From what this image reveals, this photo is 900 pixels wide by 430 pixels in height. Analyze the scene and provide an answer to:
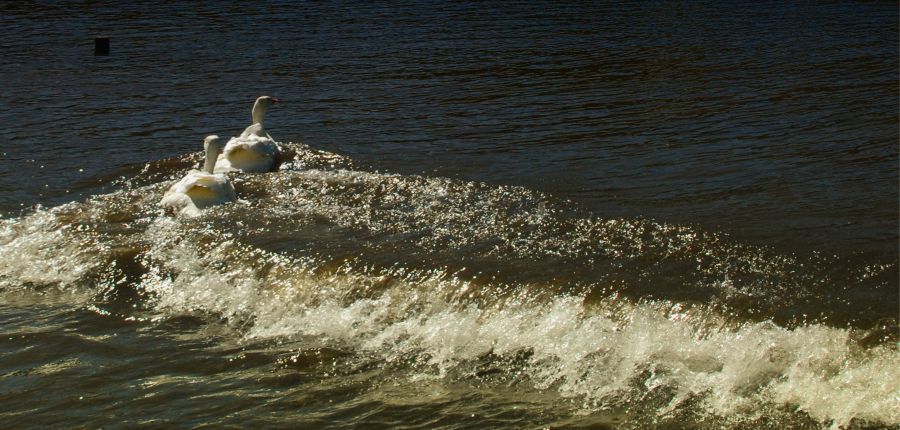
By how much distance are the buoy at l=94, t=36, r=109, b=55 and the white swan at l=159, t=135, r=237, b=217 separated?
30.8 ft

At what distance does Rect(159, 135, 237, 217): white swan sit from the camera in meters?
9.22

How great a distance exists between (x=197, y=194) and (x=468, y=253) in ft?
8.77

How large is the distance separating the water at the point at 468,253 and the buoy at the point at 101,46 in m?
2.31

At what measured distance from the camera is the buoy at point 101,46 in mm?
18047

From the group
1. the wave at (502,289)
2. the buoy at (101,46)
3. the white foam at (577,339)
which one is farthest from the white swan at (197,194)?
the buoy at (101,46)

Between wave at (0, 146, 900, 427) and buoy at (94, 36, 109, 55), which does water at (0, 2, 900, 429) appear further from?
buoy at (94, 36, 109, 55)

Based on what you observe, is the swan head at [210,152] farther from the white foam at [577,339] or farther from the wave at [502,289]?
the white foam at [577,339]

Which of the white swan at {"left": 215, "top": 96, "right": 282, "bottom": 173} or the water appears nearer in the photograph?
the water

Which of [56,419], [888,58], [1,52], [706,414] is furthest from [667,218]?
[1,52]

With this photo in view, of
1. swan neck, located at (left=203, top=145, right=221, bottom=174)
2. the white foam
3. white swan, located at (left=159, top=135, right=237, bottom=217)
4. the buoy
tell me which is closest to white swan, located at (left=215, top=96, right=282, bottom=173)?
swan neck, located at (left=203, top=145, right=221, bottom=174)

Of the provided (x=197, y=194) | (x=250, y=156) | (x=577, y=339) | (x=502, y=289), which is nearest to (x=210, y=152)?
(x=250, y=156)

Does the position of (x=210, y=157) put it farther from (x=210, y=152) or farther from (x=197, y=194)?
(x=197, y=194)

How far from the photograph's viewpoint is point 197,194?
30.4 feet

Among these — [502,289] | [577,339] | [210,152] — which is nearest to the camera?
[577,339]
